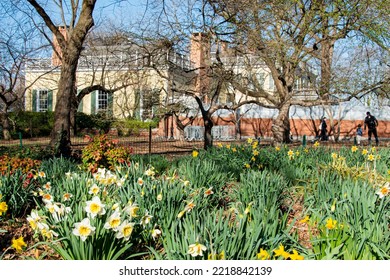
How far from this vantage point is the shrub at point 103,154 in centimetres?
815

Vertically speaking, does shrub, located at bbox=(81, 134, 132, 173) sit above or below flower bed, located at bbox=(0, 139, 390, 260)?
above

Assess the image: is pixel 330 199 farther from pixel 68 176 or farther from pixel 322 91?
pixel 322 91

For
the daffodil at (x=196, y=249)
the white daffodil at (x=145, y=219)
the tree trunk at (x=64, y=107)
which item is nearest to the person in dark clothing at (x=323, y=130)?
the tree trunk at (x=64, y=107)

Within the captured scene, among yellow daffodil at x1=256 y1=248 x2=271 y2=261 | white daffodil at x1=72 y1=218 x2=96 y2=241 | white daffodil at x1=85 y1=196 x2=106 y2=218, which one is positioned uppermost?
white daffodil at x1=85 y1=196 x2=106 y2=218

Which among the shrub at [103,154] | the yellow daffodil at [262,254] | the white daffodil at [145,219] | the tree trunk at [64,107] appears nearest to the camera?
the yellow daffodil at [262,254]

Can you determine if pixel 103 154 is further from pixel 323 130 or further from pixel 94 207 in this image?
pixel 323 130

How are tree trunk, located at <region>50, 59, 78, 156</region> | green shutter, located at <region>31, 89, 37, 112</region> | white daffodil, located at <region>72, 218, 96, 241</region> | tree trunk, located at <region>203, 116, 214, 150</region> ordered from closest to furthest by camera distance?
1. white daffodil, located at <region>72, 218, 96, 241</region>
2. tree trunk, located at <region>50, 59, 78, 156</region>
3. tree trunk, located at <region>203, 116, 214, 150</region>
4. green shutter, located at <region>31, 89, 37, 112</region>

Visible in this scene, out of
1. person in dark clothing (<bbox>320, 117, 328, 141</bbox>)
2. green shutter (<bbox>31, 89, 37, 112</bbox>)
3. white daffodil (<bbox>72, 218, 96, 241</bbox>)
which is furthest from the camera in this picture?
green shutter (<bbox>31, 89, 37, 112</bbox>)

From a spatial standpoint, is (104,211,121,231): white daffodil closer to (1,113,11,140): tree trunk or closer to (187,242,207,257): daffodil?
(187,242,207,257): daffodil

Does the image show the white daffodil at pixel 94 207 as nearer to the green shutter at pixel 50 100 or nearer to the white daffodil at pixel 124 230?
the white daffodil at pixel 124 230

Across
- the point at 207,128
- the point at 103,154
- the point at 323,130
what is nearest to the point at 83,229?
the point at 103,154

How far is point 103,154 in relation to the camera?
27.1ft

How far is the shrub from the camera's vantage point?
8148mm

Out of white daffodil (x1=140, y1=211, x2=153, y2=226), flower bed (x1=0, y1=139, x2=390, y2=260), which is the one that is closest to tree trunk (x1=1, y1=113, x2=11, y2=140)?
flower bed (x1=0, y1=139, x2=390, y2=260)
